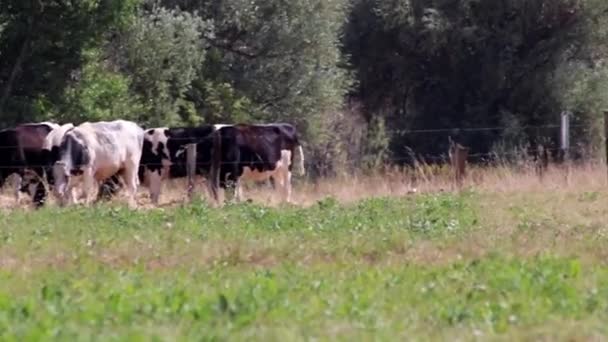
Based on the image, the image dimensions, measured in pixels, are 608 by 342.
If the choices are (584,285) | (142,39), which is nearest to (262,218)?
(584,285)

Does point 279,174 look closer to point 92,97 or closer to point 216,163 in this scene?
point 216,163

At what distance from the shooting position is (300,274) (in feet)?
40.5

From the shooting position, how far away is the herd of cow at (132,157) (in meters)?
22.8

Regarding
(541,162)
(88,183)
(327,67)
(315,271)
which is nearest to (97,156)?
(88,183)

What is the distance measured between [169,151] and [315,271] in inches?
518

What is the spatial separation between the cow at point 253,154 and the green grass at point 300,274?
5598mm

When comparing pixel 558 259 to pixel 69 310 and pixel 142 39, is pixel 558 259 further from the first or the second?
pixel 142 39

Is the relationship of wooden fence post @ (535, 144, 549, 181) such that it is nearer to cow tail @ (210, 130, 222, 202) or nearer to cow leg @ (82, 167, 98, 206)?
cow tail @ (210, 130, 222, 202)

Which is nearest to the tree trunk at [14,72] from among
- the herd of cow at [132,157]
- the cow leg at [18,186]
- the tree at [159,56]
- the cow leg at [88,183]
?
the tree at [159,56]

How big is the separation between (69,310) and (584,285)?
441 centimetres

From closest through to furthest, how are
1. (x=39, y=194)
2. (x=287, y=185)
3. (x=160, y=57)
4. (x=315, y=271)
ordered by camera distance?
(x=315, y=271), (x=39, y=194), (x=287, y=185), (x=160, y=57)

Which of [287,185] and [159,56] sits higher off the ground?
[159,56]

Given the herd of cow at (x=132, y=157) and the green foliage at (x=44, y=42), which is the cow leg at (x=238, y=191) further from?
the green foliage at (x=44, y=42)

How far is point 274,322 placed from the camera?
9664mm
